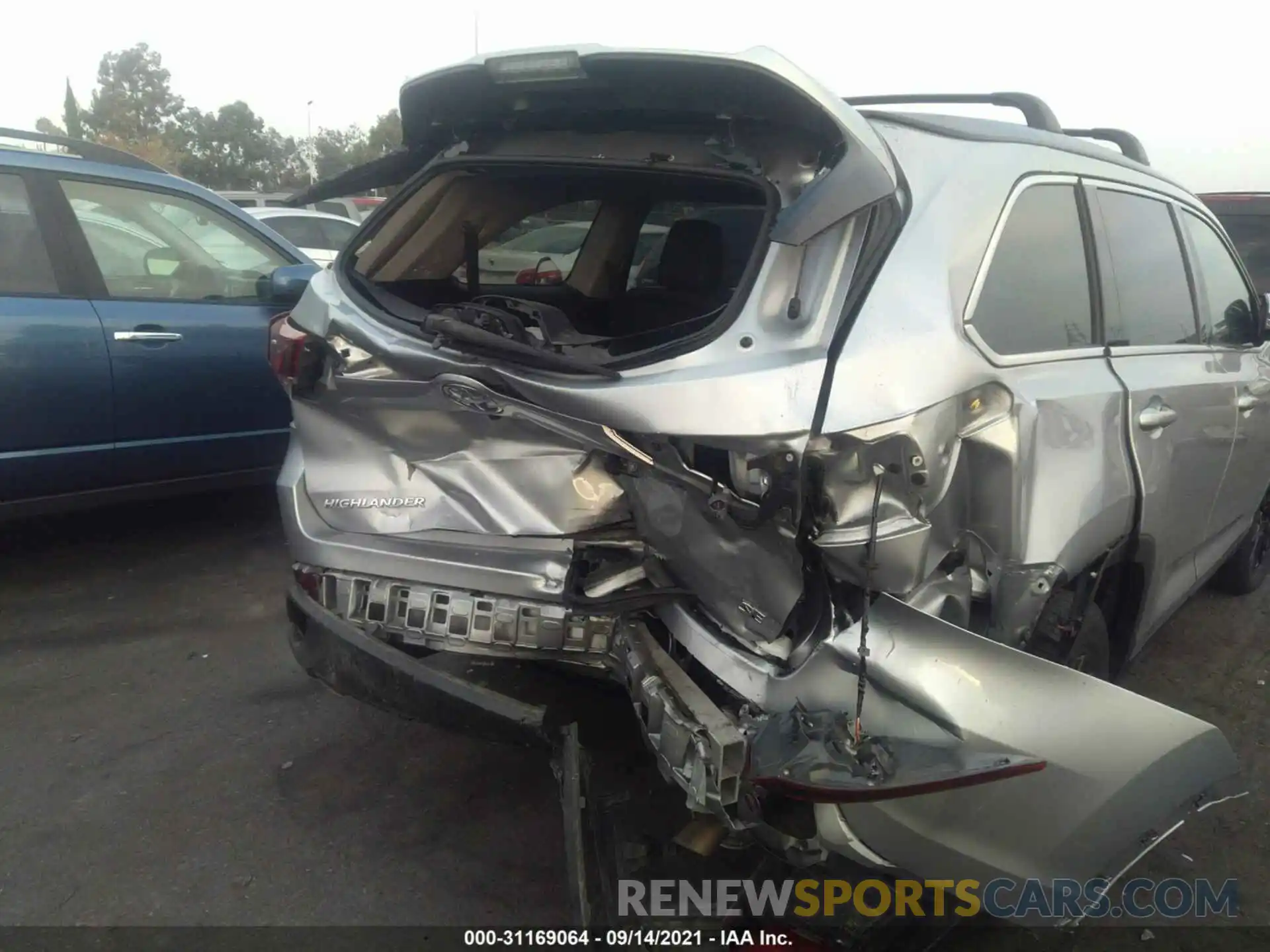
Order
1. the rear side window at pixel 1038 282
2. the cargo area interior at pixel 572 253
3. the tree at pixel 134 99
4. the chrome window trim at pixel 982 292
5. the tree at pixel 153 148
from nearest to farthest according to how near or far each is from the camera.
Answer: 1. the chrome window trim at pixel 982 292
2. the rear side window at pixel 1038 282
3. the cargo area interior at pixel 572 253
4. the tree at pixel 153 148
5. the tree at pixel 134 99

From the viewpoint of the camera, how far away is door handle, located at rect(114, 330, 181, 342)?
4215mm

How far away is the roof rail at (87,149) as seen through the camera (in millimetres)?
4406

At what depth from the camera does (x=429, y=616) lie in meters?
2.52

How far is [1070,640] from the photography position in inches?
100

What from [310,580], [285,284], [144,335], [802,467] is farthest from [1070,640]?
[144,335]

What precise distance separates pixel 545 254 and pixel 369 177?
0.99m

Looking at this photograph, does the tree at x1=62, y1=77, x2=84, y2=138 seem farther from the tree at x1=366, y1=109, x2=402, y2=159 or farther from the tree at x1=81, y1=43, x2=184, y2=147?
the tree at x1=366, y1=109, x2=402, y2=159

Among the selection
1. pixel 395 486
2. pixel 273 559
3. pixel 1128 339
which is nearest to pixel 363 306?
pixel 395 486

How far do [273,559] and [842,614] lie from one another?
11.5 ft

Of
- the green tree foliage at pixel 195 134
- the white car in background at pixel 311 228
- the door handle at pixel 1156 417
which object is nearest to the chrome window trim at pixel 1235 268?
the door handle at pixel 1156 417

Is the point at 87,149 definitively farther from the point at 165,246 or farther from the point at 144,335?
the point at 144,335

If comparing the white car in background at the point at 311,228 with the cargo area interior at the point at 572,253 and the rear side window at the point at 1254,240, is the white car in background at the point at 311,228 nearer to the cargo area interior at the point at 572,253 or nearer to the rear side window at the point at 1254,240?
the cargo area interior at the point at 572,253

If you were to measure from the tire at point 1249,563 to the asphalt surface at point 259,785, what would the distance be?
28 centimetres

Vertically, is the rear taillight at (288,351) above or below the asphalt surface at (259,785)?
above
